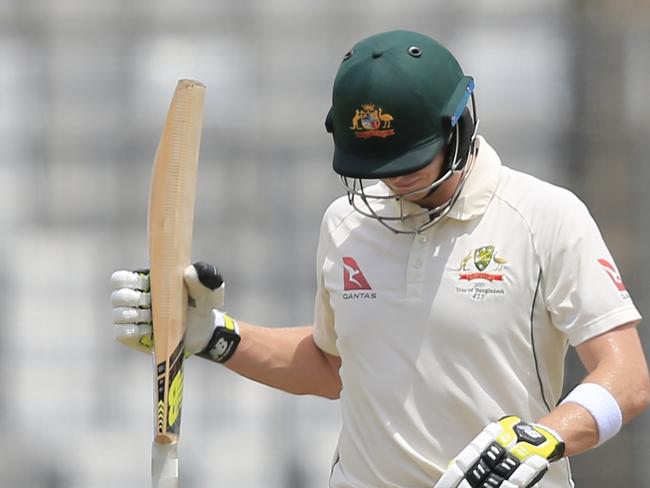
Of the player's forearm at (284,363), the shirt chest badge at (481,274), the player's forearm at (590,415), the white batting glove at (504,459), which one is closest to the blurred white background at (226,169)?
the player's forearm at (284,363)

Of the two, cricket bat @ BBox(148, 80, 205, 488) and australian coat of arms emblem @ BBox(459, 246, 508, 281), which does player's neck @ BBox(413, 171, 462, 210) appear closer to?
australian coat of arms emblem @ BBox(459, 246, 508, 281)

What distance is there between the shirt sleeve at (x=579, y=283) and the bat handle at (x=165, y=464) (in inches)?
28.0

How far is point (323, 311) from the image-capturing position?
7.97 feet

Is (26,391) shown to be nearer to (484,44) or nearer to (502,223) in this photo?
(484,44)

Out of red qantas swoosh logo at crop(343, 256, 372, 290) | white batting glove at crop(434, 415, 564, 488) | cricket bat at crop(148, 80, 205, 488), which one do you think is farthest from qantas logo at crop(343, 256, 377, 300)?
white batting glove at crop(434, 415, 564, 488)

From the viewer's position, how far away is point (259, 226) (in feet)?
12.2

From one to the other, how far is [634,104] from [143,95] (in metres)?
1.36

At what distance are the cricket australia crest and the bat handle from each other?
653 millimetres

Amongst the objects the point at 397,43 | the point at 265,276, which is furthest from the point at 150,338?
the point at 265,276

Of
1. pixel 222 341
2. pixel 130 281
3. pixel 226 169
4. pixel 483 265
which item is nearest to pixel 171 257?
pixel 130 281

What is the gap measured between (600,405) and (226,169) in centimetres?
187

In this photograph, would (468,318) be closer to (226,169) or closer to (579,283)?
(579,283)

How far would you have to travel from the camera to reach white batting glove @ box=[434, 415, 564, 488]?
1.86 metres

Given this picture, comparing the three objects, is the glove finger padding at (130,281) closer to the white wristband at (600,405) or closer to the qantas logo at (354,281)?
the qantas logo at (354,281)
